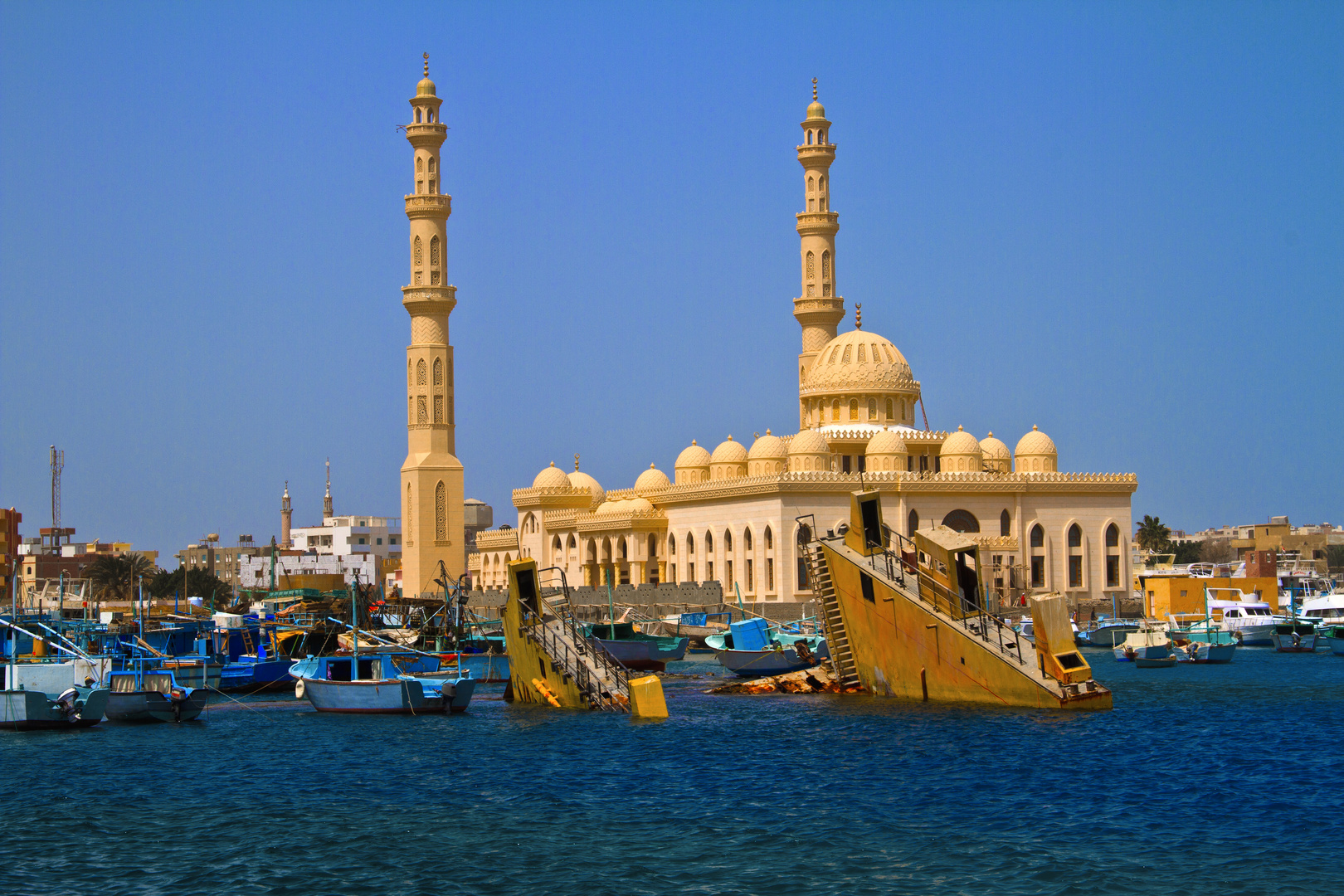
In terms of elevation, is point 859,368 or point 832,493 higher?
point 859,368

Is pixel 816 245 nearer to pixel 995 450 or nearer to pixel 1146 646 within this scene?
pixel 995 450

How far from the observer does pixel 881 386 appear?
311ft

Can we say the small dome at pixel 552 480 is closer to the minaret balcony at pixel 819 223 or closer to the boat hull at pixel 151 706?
the minaret balcony at pixel 819 223

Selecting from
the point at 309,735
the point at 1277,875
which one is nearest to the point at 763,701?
the point at 309,735

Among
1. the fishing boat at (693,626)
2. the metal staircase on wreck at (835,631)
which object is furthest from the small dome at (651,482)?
the metal staircase on wreck at (835,631)

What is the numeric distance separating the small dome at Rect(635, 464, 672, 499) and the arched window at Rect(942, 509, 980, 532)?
16935mm

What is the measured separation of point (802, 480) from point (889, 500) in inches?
204

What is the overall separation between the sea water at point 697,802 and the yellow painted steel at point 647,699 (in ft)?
1.70

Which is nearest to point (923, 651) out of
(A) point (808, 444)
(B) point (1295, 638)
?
(B) point (1295, 638)

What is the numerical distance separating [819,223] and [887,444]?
17397 mm

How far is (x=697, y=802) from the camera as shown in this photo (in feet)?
109

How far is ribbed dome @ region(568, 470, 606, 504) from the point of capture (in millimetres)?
107562

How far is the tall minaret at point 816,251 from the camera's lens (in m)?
102

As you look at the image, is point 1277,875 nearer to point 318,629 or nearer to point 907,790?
point 907,790
